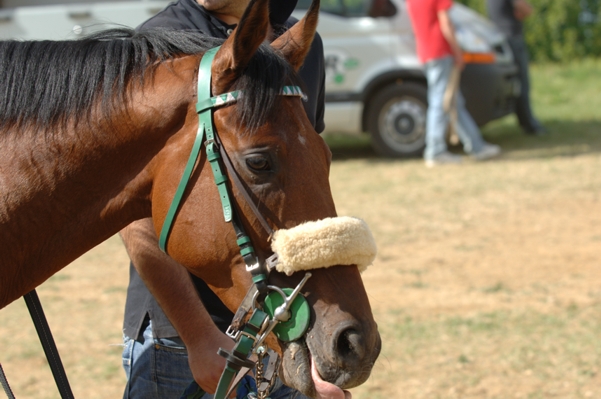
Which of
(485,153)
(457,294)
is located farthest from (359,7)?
(457,294)

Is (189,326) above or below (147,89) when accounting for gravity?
below

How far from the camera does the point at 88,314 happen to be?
5512 millimetres

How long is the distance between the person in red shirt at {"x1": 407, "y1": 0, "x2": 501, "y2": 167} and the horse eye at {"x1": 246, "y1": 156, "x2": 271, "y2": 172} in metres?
7.75

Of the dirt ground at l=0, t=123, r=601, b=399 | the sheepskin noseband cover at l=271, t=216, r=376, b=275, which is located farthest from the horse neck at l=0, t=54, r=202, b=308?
the dirt ground at l=0, t=123, r=601, b=399

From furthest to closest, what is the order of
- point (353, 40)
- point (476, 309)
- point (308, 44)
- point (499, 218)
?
point (353, 40), point (499, 218), point (476, 309), point (308, 44)

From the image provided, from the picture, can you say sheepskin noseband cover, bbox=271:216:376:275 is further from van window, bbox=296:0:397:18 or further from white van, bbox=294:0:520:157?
van window, bbox=296:0:397:18

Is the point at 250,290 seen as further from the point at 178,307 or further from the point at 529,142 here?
the point at 529,142

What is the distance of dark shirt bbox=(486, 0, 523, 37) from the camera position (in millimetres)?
10969

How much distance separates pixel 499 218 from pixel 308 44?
5.71 meters

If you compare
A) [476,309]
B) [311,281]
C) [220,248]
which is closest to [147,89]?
[220,248]

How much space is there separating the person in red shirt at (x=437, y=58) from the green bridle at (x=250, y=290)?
774 cm

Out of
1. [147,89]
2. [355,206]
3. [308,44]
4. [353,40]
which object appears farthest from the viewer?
[353,40]

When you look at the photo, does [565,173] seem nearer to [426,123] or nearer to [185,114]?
[426,123]

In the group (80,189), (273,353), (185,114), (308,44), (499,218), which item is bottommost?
(499,218)
